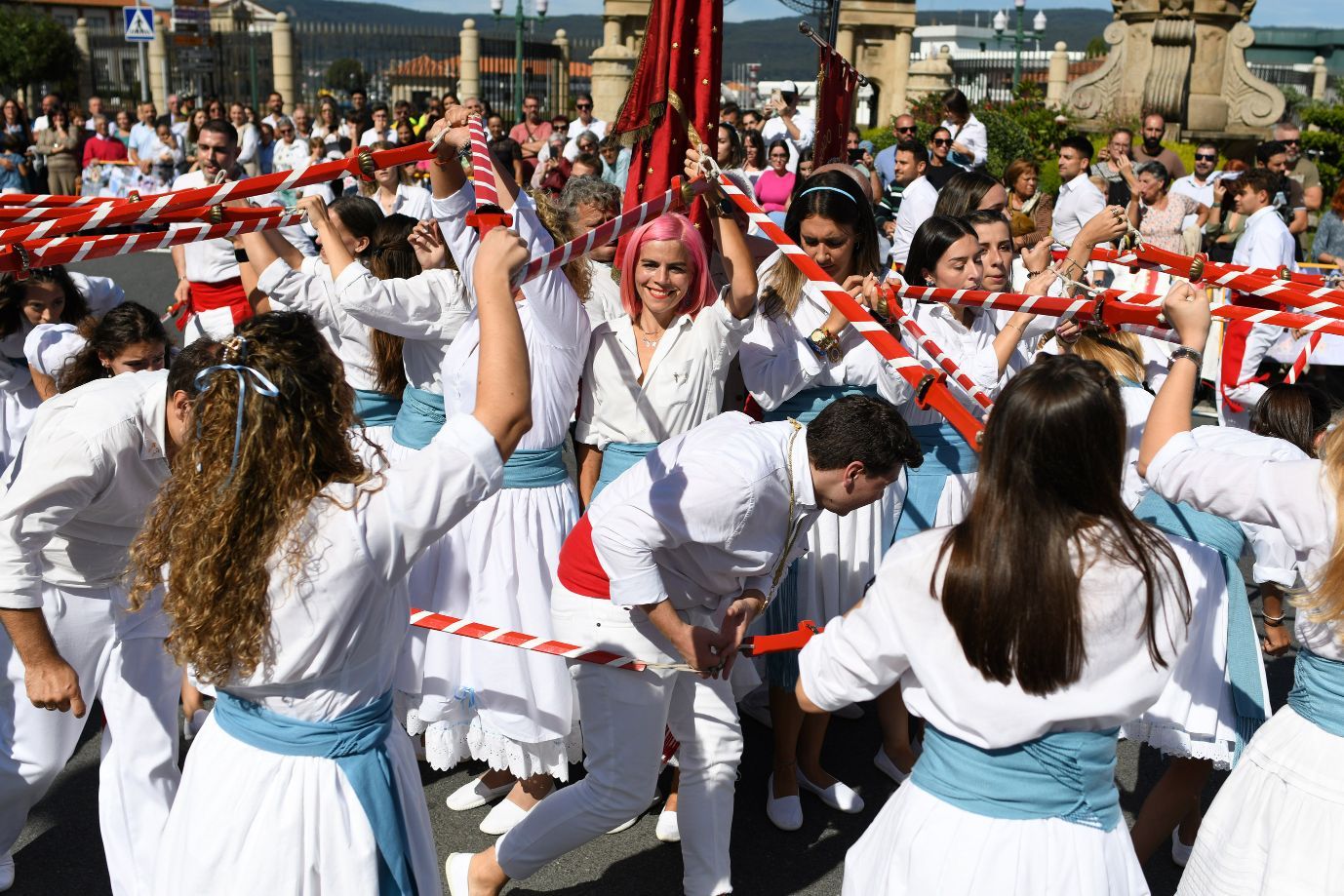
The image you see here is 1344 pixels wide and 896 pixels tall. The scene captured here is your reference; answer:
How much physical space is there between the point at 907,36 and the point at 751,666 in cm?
2840

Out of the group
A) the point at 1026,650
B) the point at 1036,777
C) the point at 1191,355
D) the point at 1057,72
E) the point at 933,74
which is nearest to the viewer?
the point at 1026,650

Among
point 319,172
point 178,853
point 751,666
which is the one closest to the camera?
point 178,853

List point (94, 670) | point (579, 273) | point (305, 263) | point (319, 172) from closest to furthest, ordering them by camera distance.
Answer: point (319, 172)
point (94, 670)
point (579, 273)
point (305, 263)

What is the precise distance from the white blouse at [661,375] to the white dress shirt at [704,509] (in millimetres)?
854

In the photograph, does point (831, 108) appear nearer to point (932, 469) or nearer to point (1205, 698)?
point (932, 469)

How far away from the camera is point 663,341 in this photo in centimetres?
449

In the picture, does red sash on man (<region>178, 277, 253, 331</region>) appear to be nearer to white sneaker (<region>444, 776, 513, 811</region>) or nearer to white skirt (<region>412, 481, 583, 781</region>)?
white skirt (<region>412, 481, 583, 781</region>)

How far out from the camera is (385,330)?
4.81 m

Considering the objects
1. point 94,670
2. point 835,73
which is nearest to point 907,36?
point 835,73

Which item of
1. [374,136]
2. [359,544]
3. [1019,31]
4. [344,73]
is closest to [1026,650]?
[359,544]

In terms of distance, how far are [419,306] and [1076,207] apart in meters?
6.99

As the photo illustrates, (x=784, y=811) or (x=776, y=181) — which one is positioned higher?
(x=776, y=181)

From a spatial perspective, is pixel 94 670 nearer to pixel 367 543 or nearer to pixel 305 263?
pixel 367 543

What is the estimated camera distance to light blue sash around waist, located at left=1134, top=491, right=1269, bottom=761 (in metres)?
3.88
